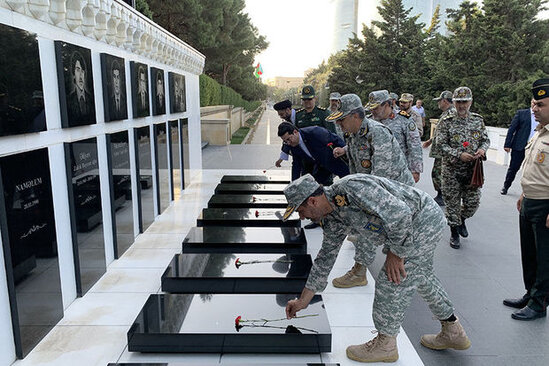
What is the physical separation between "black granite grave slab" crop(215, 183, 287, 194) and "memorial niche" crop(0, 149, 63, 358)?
438 centimetres

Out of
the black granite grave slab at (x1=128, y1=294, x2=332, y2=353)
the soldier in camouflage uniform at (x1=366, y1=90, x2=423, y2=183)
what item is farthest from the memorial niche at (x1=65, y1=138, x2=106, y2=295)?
the soldier in camouflage uniform at (x1=366, y1=90, x2=423, y2=183)

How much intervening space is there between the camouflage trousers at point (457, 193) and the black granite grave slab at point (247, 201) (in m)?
2.35

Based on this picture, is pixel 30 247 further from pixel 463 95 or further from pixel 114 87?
pixel 463 95

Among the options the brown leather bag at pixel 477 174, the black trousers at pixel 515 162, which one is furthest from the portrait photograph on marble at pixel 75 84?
the black trousers at pixel 515 162

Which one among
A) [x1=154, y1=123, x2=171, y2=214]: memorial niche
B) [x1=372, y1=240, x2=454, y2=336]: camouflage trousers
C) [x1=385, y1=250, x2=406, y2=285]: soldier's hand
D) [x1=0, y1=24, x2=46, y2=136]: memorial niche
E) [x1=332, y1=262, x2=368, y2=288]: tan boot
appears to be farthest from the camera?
[x1=154, y1=123, x2=171, y2=214]: memorial niche

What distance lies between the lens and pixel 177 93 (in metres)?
8.62

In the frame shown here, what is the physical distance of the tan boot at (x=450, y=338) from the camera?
130 inches

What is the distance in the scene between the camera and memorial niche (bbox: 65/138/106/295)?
4.08 meters

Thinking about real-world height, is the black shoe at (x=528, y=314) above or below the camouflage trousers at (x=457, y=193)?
below

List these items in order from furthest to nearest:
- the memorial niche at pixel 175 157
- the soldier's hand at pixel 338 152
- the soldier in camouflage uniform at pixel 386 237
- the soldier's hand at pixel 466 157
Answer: the memorial niche at pixel 175 157 → the soldier's hand at pixel 466 157 → the soldier's hand at pixel 338 152 → the soldier in camouflage uniform at pixel 386 237

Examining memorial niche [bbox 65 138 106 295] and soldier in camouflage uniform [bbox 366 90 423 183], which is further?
soldier in camouflage uniform [bbox 366 90 423 183]

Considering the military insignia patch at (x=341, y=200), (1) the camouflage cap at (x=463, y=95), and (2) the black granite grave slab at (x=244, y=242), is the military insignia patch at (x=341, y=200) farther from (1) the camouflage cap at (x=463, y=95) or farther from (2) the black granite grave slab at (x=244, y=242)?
(1) the camouflage cap at (x=463, y=95)

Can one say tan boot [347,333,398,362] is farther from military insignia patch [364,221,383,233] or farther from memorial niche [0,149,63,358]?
memorial niche [0,149,63,358]

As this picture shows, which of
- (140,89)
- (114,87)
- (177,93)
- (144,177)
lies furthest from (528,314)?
(177,93)
